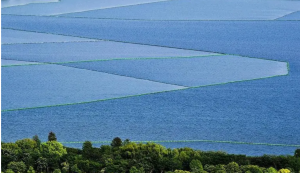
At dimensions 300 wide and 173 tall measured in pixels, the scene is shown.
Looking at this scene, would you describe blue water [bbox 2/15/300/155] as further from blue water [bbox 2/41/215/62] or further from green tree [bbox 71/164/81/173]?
blue water [bbox 2/41/215/62]

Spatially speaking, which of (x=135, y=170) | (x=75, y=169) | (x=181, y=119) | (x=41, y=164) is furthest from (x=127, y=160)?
(x=181, y=119)

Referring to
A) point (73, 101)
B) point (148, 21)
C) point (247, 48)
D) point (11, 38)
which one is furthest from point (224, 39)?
point (73, 101)

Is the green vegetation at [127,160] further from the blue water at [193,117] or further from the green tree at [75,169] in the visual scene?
the blue water at [193,117]

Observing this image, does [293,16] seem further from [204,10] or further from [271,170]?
[271,170]

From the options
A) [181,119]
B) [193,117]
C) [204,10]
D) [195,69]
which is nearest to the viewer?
[181,119]

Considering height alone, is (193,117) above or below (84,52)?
below

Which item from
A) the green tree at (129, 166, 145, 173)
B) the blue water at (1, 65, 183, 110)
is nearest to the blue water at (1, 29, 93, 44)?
the blue water at (1, 65, 183, 110)
